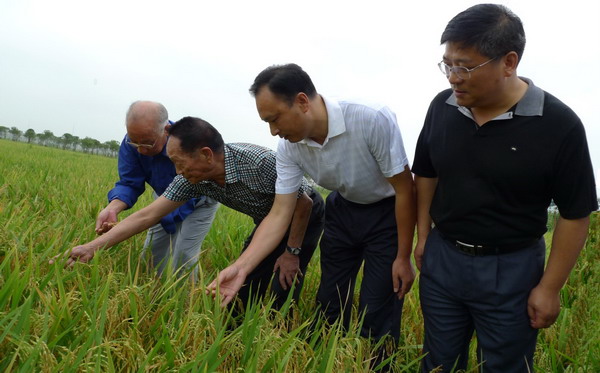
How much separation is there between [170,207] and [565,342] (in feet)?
7.56

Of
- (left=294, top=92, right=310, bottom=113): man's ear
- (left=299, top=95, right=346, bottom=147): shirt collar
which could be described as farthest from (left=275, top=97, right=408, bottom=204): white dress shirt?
(left=294, top=92, right=310, bottom=113): man's ear

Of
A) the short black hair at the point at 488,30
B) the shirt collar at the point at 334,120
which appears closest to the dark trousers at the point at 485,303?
the shirt collar at the point at 334,120

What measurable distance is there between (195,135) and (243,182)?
0.36m

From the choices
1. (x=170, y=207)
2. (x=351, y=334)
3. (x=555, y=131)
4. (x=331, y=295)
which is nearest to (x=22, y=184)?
(x=170, y=207)

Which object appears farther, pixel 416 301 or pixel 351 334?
pixel 416 301

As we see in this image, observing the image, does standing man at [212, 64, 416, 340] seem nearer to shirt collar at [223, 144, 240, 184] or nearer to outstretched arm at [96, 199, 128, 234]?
shirt collar at [223, 144, 240, 184]

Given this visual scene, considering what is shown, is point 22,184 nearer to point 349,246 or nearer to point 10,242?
point 10,242

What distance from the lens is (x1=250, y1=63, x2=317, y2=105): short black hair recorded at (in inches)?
75.5

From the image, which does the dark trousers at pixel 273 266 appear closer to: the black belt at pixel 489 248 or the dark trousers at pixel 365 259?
the dark trousers at pixel 365 259

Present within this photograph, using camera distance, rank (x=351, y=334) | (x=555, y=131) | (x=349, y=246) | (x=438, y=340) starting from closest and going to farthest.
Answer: (x=555, y=131), (x=438, y=340), (x=351, y=334), (x=349, y=246)

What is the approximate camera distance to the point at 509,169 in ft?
5.00

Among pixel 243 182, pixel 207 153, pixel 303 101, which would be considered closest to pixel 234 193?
pixel 243 182

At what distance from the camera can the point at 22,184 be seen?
444 centimetres

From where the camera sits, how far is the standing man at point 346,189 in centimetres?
197
